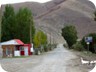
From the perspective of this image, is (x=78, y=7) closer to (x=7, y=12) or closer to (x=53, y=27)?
(x=7, y=12)

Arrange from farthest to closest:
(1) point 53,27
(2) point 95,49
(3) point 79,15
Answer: (2) point 95,49, (1) point 53,27, (3) point 79,15

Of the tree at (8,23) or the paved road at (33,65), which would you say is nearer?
the tree at (8,23)

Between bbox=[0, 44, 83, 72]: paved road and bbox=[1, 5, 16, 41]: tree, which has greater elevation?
bbox=[1, 5, 16, 41]: tree

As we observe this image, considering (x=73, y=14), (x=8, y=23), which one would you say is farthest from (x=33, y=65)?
(x=8, y=23)

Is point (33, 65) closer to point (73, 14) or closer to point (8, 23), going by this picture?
point (73, 14)

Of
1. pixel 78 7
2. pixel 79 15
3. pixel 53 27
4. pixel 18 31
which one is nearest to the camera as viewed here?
pixel 18 31

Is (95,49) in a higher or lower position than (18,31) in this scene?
lower

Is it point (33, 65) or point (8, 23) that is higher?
point (8, 23)

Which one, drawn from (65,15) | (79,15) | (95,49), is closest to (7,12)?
(79,15)

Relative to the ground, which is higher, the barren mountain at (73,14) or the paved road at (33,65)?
the barren mountain at (73,14)

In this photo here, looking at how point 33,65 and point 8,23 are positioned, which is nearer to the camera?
point 8,23

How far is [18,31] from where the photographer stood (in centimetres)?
614

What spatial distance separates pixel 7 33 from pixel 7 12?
33.1 inches

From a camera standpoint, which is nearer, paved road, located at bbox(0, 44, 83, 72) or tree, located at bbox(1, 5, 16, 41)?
tree, located at bbox(1, 5, 16, 41)
